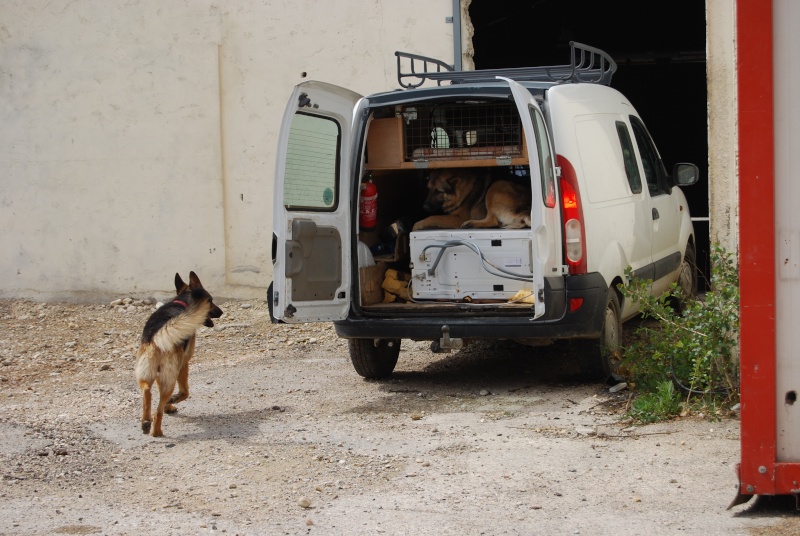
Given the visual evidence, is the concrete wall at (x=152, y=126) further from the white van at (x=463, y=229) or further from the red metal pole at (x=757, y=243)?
the red metal pole at (x=757, y=243)

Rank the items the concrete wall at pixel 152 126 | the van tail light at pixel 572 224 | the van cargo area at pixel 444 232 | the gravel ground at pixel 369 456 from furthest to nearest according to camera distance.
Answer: the concrete wall at pixel 152 126 < the van cargo area at pixel 444 232 < the van tail light at pixel 572 224 < the gravel ground at pixel 369 456

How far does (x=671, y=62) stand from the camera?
19.2 m

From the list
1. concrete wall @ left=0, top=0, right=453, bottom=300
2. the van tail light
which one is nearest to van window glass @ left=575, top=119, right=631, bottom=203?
the van tail light

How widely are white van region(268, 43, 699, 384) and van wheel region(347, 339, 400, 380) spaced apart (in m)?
0.01

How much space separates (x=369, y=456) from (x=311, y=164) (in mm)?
2321

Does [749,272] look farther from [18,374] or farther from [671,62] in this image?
[671,62]

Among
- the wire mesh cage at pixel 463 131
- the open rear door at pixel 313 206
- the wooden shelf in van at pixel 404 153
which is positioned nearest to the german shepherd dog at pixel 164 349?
the open rear door at pixel 313 206

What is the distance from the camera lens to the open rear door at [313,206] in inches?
271

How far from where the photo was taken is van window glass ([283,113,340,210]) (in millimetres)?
7008

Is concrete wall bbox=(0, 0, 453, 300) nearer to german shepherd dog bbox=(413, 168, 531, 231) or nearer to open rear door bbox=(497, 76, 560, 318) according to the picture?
german shepherd dog bbox=(413, 168, 531, 231)

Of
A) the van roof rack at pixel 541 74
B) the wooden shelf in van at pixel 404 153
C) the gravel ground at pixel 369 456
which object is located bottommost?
the gravel ground at pixel 369 456

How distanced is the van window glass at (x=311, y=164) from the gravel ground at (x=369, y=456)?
55.9 inches

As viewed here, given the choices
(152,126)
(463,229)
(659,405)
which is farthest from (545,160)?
(152,126)

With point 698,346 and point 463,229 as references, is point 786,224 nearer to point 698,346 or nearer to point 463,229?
point 698,346
